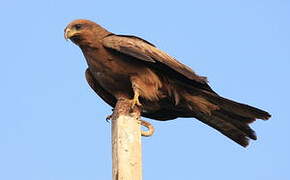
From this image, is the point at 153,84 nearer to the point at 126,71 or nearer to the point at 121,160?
the point at 126,71

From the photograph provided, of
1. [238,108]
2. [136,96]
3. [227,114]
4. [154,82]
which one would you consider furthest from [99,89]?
[238,108]

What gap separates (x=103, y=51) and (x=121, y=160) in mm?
2665

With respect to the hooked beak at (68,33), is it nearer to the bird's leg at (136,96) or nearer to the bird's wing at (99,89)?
the bird's wing at (99,89)

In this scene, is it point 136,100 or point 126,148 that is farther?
point 136,100

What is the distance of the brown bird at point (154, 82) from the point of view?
760cm

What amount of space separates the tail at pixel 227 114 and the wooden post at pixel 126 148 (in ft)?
6.27

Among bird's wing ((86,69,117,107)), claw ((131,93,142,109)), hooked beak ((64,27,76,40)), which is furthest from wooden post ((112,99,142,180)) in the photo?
hooked beak ((64,27,76,40))

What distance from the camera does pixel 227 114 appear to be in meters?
7.81

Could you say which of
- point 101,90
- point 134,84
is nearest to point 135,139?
point 134,84

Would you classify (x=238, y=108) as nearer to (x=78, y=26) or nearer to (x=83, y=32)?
(x=83, y=32)

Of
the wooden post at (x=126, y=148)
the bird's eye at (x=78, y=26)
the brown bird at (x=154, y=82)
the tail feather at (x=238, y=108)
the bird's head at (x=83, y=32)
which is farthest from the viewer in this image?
the bird's eye at (x=78, y=26)

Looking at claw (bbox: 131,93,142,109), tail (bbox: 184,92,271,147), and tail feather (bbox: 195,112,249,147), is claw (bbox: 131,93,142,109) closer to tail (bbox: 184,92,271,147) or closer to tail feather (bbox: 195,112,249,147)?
tail (bbox: 184,92,271,147)

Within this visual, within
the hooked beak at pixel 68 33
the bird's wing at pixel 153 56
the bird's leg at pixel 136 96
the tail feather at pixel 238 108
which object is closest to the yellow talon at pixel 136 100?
the bird's leg at pixel 136 96

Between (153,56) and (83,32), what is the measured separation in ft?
3.51
